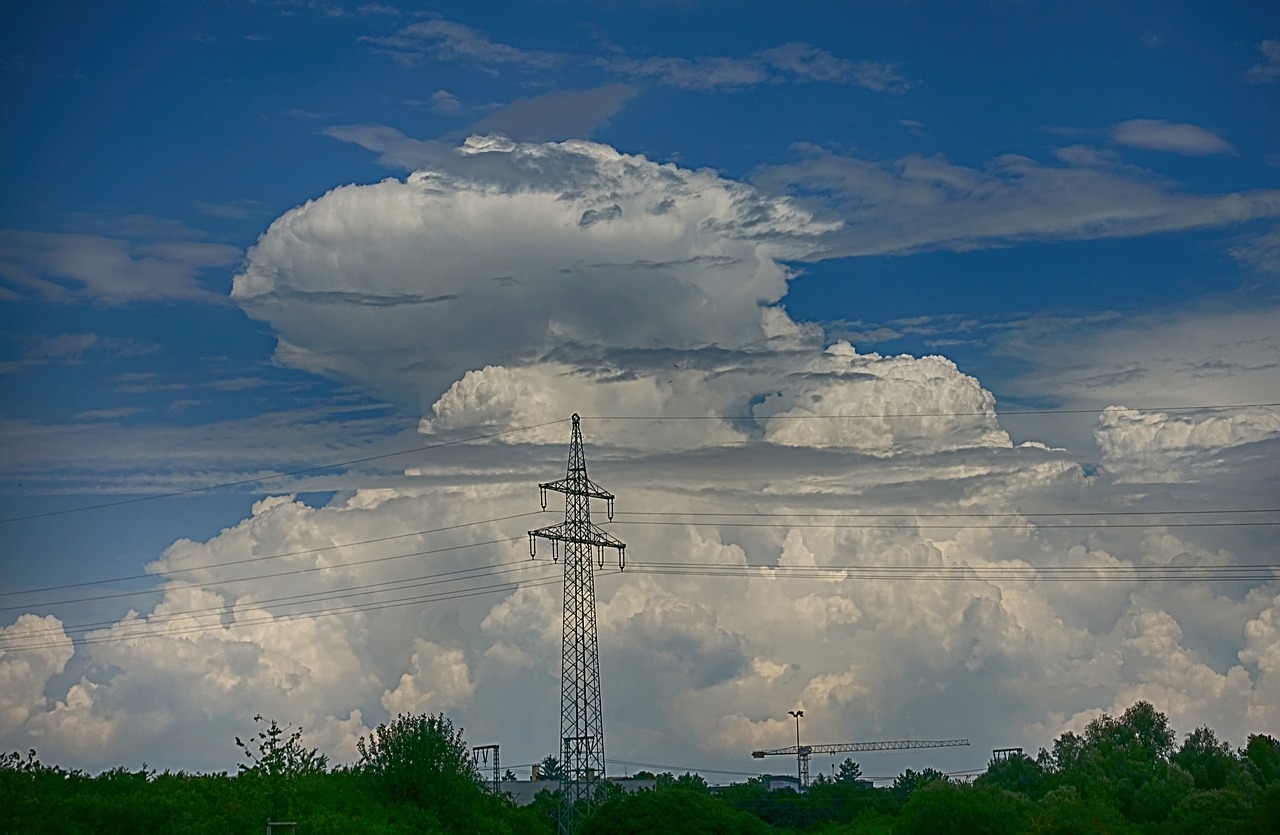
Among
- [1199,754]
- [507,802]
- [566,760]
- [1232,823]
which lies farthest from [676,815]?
[1199,754]

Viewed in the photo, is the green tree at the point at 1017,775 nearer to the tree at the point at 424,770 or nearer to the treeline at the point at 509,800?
the treeline at the point at 509,800

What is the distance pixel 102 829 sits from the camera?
60094 mm

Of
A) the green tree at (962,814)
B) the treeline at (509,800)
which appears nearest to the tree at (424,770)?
the treeline at (509,800)

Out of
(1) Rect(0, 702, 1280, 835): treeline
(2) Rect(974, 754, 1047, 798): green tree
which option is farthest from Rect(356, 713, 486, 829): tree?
(2) Rect(974, 754, 1047, 798): green tree

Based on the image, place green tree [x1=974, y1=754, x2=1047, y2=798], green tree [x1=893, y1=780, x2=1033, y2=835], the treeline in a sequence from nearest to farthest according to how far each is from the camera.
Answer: the treeline < green tree [x1=893, y1=780, x2=1033, y2=835] < green tree [x1=974, y1=754, x2=1047, y2=798]

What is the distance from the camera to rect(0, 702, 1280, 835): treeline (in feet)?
207

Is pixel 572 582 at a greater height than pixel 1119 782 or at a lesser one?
greater

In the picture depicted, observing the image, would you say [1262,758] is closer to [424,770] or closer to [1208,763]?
[1208,763]

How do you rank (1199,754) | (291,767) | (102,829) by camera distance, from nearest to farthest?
(102,829), (291,767), (1199,754)

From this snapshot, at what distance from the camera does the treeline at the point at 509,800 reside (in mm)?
63000

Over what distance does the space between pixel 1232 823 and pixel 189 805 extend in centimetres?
6032

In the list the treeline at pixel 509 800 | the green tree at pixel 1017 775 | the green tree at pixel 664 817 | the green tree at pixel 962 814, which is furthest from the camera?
the green tree at pixel 1017 775

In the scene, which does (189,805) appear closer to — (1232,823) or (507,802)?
(507,802)

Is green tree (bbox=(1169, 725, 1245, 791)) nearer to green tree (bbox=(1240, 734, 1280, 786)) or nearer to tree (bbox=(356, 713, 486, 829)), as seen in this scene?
green tree (bbox=(1240, 734, 1280, 786))
